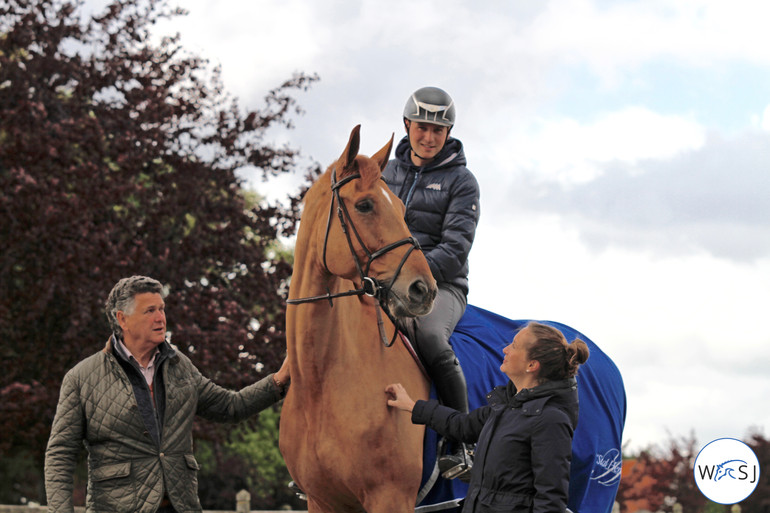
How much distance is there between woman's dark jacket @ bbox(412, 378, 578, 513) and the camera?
13.0 ft

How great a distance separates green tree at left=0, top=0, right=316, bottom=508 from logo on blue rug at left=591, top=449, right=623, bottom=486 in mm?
8063

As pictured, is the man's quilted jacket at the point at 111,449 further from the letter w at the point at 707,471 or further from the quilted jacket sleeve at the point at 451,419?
the letter w at the point at 707,471

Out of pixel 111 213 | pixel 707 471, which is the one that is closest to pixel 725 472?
pixel 707 471

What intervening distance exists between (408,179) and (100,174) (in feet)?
32.6

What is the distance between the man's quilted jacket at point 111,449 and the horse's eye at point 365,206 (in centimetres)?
159

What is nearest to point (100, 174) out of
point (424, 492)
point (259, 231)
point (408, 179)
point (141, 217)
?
point (141, 217)

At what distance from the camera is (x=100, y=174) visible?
1483 centimetres

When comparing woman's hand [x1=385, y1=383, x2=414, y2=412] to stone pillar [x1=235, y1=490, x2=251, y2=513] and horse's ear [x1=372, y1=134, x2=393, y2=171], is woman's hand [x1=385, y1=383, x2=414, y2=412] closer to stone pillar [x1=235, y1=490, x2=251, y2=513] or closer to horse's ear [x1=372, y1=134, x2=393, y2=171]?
horse's ear [x1=372, y1=134, x2=393, y2=171]

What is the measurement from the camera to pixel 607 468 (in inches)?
270

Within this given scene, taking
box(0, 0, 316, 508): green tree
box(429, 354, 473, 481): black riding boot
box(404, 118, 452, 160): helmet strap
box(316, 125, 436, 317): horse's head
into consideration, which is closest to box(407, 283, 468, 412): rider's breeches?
box(429, 354, 473, 481): black riding boot

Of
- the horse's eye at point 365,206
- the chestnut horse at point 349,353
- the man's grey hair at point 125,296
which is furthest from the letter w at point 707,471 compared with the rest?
the man's grey hair at point 125,296

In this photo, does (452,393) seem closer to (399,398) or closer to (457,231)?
(399,398)

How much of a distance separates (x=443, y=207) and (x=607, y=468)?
8.25 feet

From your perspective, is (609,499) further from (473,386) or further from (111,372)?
(111,372)
